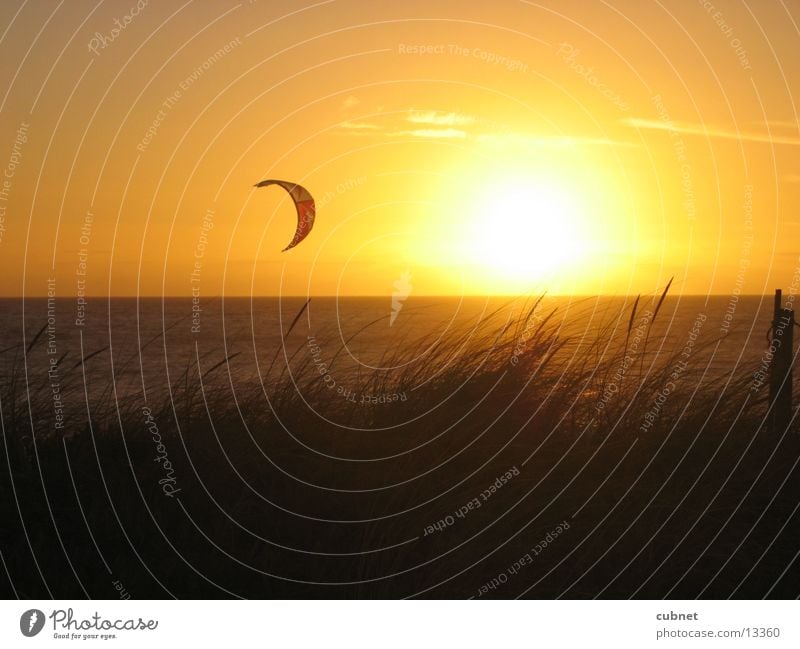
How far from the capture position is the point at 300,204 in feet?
19.9

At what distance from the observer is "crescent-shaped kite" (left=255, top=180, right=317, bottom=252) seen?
5.98m

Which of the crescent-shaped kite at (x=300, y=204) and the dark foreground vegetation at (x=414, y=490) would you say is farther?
the crescent-shaped kite at (x=300, y=204)

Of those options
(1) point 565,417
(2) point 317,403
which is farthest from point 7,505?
(1) point 565,417

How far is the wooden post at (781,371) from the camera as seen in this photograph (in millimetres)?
6453

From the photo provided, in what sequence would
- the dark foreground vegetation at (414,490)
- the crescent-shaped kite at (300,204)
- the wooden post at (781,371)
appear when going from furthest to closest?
the wooden post at (781,371), the crescent-shaped kite at (300,204), the dark foreground vegetation at (414,490)

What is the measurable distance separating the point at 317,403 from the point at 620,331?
7.68 ft

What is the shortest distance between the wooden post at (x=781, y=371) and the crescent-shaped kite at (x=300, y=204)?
11.7 ft

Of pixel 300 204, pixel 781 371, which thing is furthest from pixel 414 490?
pixel 781 371

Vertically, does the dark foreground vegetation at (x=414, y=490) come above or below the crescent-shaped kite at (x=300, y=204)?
below

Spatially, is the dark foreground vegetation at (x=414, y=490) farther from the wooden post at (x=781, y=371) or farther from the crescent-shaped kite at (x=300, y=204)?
the crescent-shaped kite at (x=300, y=204)

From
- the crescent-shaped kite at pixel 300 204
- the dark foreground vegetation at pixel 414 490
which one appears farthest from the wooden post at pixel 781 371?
the crescent-shaped kite at pixel 300 204

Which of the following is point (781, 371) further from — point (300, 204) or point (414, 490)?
point (300, 204)

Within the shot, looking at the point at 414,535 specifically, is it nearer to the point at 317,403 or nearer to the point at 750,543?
the point at 317,403

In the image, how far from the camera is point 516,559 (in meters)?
4.72
